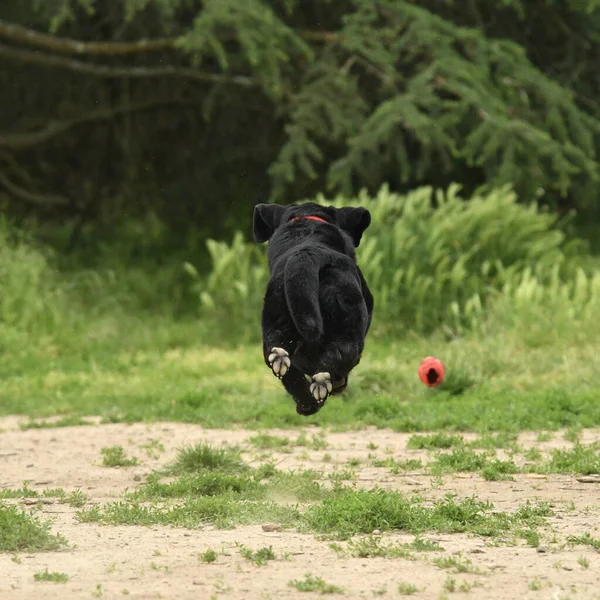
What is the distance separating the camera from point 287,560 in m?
5.54

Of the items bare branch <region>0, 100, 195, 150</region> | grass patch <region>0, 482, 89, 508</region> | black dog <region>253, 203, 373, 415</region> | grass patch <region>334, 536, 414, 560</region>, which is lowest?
grass patch <region>334, 536, 414, 560</region>

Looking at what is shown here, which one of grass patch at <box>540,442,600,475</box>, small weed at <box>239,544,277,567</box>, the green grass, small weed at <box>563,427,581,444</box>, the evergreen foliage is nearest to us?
small weed at <box>239,544,277,567</box>

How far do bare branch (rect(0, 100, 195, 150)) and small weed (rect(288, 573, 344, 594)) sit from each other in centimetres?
1373

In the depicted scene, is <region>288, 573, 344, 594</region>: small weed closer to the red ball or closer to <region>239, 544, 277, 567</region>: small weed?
<region>239, 544, 277, 567</region>: small weed

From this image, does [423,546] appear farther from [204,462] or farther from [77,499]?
[204,462]

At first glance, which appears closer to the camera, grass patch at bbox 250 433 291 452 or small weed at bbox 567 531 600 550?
small weed at bbox 567 531 600 550

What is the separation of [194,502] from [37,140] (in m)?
12.1

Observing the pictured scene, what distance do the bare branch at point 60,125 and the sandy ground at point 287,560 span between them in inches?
410

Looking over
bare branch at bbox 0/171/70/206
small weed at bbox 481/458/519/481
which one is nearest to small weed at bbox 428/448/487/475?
small weed at bbox 481/458/519/481

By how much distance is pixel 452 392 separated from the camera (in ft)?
35.5

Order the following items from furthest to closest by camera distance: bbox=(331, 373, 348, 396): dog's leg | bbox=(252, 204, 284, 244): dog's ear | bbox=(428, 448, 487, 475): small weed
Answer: bbox=(428, 448, 487, 475): small weed < bbox=(252, 204, 284, 244): dog's ear < bbox=(331, 373, 348, 396): dog's leg

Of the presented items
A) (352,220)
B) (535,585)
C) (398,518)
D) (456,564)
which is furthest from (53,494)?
(535,585)

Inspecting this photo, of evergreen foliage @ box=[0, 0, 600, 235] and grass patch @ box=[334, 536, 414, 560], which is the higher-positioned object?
evergreen foliage @ box=[0, 0, 600, 235]

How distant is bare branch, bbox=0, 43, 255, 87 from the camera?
16.4 m
